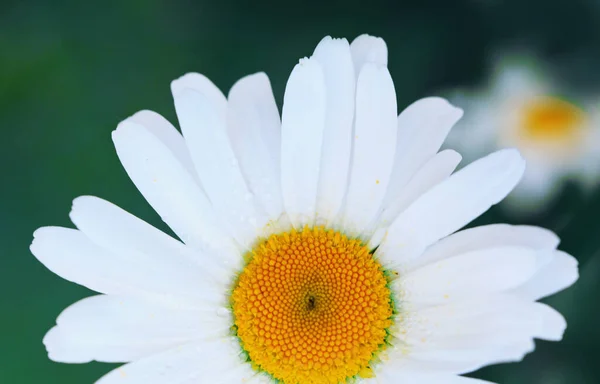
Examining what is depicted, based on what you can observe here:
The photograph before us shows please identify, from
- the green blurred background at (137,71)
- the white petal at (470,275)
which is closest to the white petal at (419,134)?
the white petal at (470,275)

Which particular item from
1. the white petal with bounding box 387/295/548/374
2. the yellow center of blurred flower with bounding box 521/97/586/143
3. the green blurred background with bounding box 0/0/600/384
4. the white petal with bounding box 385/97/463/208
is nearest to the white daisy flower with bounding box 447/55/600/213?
the yellow center of blurred flower with bounding box 521/97/586/143

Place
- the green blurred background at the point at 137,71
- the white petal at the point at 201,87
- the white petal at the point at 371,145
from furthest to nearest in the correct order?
the green blurred background at the point at 137,71 → the white petal at the point at 201,87 → the white petal at the point at 371,145

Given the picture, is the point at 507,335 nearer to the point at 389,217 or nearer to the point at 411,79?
the point at 389,217

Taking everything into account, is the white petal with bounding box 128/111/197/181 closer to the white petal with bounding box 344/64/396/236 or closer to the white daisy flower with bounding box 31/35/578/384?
the white daisy flower with bounding box 31/35/578/384

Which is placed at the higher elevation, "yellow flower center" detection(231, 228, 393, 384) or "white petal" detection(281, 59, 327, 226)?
"white petal" detection(281, 59, 327, 226)

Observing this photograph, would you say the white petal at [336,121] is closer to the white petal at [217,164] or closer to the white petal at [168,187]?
the white petal at [217,164]

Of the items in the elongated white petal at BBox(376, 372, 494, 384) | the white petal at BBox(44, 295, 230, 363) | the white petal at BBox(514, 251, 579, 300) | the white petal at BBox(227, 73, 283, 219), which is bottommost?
the elongated white petal at BBox(376, 372, 494, 384)

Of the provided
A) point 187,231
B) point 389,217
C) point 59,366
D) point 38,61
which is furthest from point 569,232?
point 38,61
